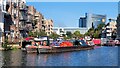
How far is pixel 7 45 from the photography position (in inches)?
3568

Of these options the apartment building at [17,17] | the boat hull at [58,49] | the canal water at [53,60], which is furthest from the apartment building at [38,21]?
the canal water at [53,60]

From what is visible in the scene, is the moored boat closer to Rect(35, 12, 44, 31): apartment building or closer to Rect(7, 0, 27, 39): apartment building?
Rect(7, 0, 27, 39): apartment building

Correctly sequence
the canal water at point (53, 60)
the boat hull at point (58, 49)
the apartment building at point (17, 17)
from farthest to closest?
the apartment building at point (17, 17) → the boat hull at point (58, 49) → the canal water at point (53, 60)

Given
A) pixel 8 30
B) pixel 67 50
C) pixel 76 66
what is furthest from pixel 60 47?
pixel 76 66

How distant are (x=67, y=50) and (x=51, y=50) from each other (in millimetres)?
9094

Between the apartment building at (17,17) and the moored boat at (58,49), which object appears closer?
the moored boat at (58,49)

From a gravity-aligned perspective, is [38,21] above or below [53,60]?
above

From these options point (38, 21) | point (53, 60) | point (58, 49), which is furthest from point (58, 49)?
point (38, 21)

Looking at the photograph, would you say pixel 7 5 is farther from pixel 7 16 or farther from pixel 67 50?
pixel 67 50

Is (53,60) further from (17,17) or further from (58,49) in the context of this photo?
(17,17)

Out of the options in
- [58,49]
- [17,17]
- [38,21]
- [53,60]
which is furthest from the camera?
[38,21]

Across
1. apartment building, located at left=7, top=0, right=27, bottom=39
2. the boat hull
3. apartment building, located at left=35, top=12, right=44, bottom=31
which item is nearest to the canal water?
the boat hull

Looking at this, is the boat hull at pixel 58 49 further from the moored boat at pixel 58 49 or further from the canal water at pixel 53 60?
the canal water at pixel 53 60

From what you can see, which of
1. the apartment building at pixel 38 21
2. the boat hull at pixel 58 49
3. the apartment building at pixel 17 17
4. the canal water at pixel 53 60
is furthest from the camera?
the apartment building at pixel 38 21
